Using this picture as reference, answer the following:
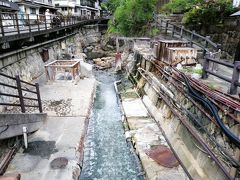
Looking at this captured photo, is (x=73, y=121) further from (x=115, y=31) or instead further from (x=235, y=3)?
(x=115, y=31)

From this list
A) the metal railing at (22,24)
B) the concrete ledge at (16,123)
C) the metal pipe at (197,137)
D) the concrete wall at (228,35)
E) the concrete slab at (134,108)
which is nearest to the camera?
the metal pipe at (197,137)

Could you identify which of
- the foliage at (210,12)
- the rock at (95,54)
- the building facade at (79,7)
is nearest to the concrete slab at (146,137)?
the foliage at (210,12)

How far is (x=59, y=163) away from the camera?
310 inches

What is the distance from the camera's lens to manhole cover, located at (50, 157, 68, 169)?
7701 mm

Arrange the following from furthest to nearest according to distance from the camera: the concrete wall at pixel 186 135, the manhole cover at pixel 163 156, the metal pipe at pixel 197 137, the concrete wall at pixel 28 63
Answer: the concrete wall at pixel 28 63, the manhole cover at pixel 163 156, the concrete wall at pixel 186 135, the metal pipe at pixel 197 137

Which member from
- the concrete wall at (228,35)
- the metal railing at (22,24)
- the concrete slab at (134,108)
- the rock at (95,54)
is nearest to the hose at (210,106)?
the concrete slab at (134,108)

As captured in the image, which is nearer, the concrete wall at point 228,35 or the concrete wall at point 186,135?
the concrete wall at point 186,135

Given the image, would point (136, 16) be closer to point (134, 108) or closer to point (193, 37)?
point (193, 37)

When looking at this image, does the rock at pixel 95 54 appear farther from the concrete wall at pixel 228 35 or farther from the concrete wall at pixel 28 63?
the concrete wall at pixel 228 35

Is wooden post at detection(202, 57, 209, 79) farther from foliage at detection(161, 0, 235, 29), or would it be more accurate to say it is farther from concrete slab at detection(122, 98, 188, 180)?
foliage at detection(161, 0, 235, 29)

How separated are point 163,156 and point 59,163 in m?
3.88

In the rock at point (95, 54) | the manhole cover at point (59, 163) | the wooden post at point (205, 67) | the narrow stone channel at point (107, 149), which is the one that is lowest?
the narrow stone channel at point (107, 149)

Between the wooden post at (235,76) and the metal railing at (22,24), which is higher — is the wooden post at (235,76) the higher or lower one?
the lower one

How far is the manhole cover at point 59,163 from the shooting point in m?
7.70
